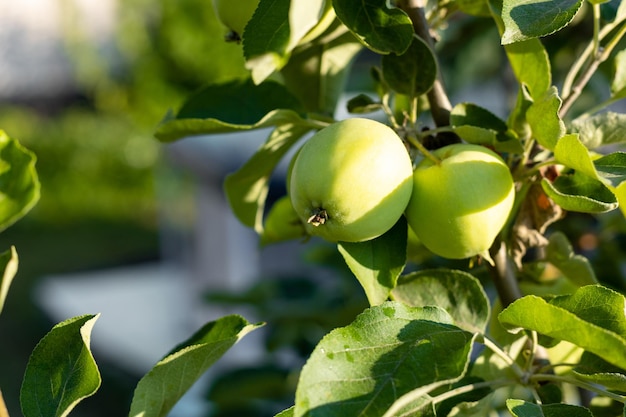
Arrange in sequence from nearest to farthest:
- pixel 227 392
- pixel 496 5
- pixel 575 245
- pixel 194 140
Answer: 1. pixel 496 5
2. pixel 575 245
3. pixel 227 392
4. pixel 194 140

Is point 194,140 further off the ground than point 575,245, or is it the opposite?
point 575,245

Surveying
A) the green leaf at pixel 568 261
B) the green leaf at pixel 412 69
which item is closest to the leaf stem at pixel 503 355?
the green leaf at pixel 568 261

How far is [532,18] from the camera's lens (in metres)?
0.55

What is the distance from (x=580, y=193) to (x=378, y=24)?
21 cm

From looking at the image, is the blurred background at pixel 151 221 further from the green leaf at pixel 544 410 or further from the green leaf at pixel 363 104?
the green leaf at pixel 544 410

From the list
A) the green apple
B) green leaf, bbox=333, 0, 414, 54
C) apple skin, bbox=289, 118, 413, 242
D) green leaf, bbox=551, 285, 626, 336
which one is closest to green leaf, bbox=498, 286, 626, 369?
green leaf, bbox=551, 285, 626, 336

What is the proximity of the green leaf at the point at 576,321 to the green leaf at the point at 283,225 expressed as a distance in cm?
28

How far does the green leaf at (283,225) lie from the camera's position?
802 millimetres

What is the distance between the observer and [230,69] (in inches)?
304

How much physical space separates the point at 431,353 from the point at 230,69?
7.38 m

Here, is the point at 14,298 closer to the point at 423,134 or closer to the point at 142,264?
the point at 142,264

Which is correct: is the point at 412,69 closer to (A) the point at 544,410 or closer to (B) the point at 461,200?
(B) the point at 461,200

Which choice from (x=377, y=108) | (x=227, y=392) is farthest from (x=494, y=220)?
(x=227, y=392)

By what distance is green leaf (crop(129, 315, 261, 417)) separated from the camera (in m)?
0.56
